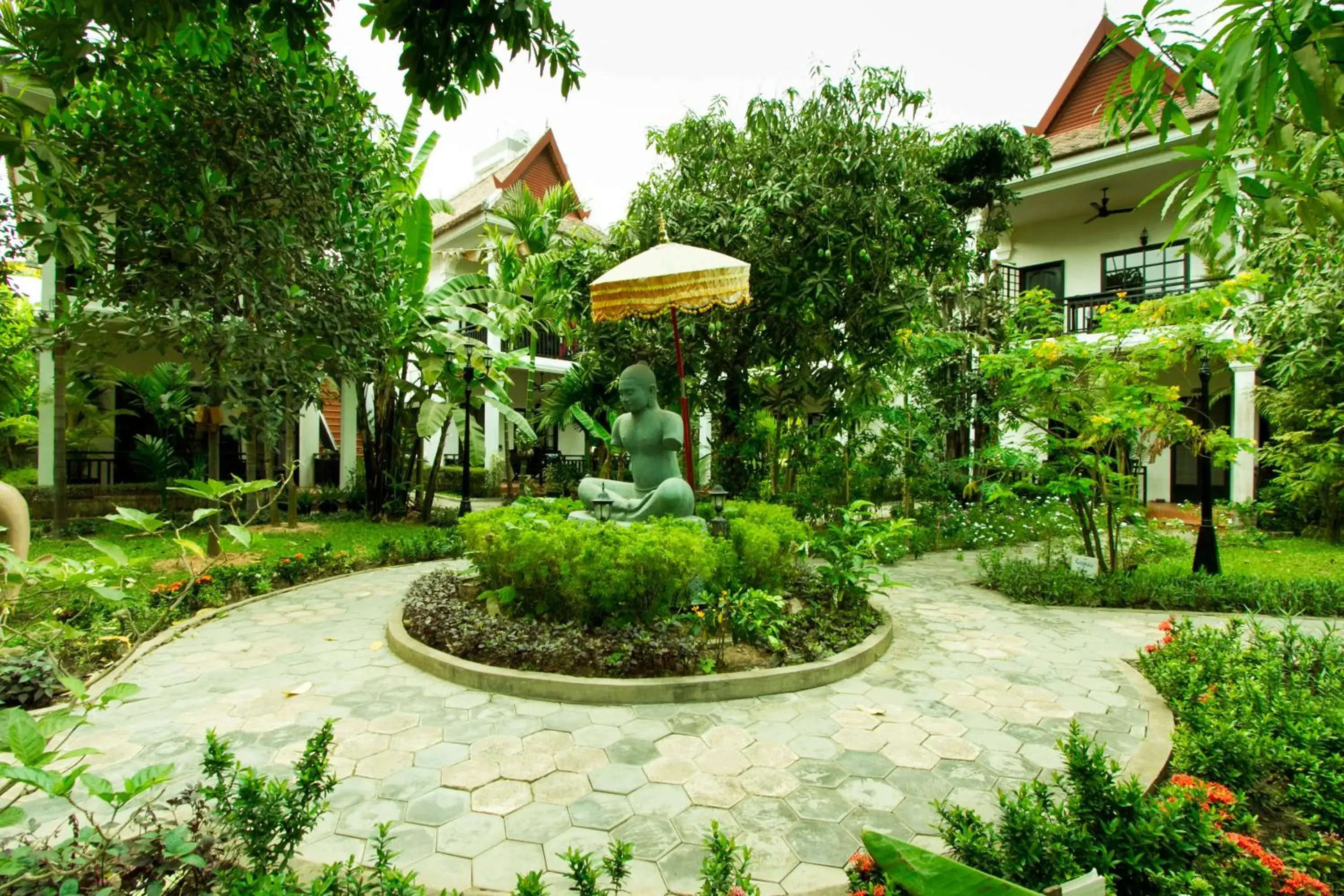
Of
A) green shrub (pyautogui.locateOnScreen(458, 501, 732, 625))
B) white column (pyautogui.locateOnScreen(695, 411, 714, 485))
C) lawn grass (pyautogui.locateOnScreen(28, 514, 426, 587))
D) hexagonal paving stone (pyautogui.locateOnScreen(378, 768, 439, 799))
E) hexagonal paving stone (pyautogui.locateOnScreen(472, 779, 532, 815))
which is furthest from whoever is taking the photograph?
white column (pyautogui.locateOnScreen(695, 411, 714, 485))

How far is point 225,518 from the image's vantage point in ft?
35.1

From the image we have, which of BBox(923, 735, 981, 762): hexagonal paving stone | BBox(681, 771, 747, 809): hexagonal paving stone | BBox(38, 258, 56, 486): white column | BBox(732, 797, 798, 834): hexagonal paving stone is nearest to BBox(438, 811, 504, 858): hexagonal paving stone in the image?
BBox(681, 771, 747, 809): hexagonal paving stone

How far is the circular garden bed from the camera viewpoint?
15.2 ft

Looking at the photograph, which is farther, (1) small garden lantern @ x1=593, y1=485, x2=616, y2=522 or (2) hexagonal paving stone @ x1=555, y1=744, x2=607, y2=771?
(1) small garden lantern @ x1=593, y1=485, x2=616, y2=522

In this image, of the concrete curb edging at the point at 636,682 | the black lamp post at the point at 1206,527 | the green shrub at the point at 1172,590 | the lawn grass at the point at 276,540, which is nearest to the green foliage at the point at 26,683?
the concrete curb edging at the point at 636,682

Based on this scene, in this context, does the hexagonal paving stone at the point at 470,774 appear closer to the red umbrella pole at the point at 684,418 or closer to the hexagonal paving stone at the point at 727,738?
the hexagonal paving stone at the point at 727,738

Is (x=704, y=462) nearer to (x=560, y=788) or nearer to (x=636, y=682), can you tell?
(x=636, y=682)

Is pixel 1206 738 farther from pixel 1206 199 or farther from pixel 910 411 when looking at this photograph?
pixel 910 411

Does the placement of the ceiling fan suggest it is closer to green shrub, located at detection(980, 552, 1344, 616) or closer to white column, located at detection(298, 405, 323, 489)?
green shrub, located at detection(980, 552, 1344, 616)

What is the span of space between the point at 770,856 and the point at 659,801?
61cm

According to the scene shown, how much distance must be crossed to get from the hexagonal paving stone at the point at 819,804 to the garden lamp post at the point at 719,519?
3215 mm

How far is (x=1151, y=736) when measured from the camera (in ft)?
12.7

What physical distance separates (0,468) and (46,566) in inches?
804

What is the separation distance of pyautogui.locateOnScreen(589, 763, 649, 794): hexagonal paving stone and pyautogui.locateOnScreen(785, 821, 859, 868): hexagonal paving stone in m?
0.78
